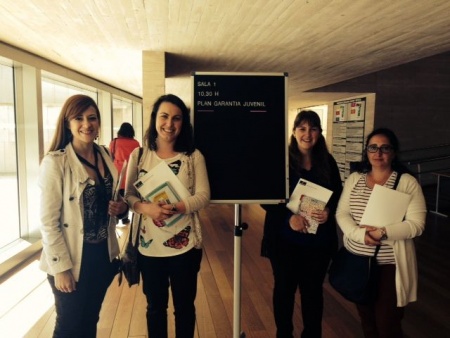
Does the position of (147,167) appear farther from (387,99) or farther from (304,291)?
(387,99)

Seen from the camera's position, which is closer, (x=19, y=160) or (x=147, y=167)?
(x=147, y=167)

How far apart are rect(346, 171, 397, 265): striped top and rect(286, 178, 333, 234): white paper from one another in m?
0.20

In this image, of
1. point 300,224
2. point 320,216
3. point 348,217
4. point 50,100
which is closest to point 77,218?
point 300,224

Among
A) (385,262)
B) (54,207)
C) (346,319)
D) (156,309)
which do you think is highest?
(54,207)

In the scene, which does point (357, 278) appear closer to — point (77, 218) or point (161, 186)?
point (161, 186)

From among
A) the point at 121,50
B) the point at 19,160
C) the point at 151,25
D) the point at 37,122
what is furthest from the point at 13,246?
the point at 151,25

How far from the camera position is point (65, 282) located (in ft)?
5.37

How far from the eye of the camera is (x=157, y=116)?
1.83 metres

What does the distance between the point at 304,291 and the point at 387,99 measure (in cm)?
820

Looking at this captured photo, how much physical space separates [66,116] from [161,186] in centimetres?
62

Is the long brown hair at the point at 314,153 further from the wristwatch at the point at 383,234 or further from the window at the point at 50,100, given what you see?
the window at the point at 50,100

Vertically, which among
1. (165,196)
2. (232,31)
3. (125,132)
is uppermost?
(232,31)

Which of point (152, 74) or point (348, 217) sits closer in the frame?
point (348, 217)

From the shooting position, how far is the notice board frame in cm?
197
